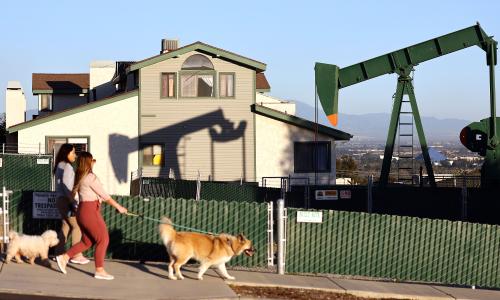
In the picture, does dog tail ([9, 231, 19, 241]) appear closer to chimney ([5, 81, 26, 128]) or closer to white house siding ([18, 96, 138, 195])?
white house siding ([18, 96, 138, 195])

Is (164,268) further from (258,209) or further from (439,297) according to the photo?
(439,297)

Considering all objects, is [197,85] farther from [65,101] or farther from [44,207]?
[44,207]

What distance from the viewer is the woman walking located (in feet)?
46.0

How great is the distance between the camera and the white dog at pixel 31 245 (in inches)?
557

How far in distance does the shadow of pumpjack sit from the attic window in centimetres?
→ 196

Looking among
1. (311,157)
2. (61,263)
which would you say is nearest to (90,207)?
(61,263)

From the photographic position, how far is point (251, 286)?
1423 centimetres

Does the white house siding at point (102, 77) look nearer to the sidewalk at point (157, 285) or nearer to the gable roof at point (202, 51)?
the gable roof at point (202, 51)

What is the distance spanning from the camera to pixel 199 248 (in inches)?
547

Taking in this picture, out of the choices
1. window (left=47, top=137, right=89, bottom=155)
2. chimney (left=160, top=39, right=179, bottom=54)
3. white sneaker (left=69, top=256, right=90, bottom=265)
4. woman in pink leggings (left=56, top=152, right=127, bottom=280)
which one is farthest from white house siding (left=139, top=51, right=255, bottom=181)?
woman in pink leggings (left=56, top=152, right=127, bottom=280)

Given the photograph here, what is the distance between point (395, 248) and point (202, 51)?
2464 cm

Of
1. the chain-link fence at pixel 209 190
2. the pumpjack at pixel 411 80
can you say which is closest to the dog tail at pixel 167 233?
the chain-link fence at pixel 209 190

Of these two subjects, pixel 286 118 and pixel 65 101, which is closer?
pixel 286 118

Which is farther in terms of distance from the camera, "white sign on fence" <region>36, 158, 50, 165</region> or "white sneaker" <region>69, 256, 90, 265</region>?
"white sign on fence" <region>36, 158, 50, 165</region>
